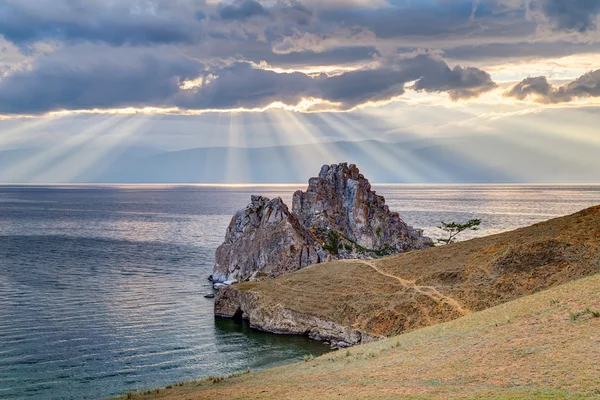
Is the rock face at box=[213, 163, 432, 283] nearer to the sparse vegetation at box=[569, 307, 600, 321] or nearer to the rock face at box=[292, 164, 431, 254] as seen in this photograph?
the rock face at box=[292, 164, 431, 254]

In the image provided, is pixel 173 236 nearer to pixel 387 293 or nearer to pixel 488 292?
pixel 387 293

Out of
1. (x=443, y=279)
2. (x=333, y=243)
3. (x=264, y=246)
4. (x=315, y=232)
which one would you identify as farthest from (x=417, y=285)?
(x=315, y=232)

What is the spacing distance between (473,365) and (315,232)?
101m

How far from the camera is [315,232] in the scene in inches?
5123

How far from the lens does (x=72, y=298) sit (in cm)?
9031

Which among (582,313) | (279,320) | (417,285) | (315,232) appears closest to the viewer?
(582,313)

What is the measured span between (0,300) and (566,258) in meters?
80.5

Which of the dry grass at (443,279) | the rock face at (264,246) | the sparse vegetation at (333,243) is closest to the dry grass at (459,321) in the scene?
the dry grass at (443,279)

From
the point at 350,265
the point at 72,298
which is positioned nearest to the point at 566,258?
the point at 350,265

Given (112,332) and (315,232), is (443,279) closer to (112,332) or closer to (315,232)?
(112,332)

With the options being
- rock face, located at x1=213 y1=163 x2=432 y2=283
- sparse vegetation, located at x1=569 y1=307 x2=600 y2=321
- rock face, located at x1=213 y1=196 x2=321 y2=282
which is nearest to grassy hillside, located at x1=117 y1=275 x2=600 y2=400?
sparse vegetation, located at x1=569 y1=307 x2=600 y2=321

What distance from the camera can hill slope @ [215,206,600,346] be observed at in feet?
211

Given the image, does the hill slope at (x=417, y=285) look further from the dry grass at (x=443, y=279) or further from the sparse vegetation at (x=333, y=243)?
the sparse vegetation at (x=333, y=243)

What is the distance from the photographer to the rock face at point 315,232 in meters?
110
